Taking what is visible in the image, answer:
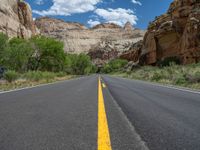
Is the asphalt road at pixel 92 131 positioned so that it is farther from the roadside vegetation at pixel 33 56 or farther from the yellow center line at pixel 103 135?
the roadside vegetation at pixel 33 56

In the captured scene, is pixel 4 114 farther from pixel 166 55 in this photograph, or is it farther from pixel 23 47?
pixel 166 55

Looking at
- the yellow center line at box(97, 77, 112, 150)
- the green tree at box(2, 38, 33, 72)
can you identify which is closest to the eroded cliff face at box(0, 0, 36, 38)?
the green tree at box(2, 38, 33, 72)

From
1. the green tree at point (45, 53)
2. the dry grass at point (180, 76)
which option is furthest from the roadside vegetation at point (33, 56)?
the dry grass at point (180, 76)

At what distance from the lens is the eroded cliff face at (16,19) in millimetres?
65125

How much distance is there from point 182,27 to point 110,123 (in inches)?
1966

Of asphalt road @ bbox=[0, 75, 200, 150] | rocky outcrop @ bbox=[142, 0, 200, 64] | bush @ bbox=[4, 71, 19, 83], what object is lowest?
asphalt road @ bbox=[0, 75, 200, 150]

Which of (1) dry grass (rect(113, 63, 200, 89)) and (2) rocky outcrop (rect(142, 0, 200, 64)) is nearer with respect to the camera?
(1) dry grass (rect(113, 63, 200, 89))

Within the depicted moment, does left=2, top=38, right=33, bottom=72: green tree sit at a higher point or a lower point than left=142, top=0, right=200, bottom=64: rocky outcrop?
lower

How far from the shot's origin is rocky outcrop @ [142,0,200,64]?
40938mm

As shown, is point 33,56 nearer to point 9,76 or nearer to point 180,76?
point 9,76

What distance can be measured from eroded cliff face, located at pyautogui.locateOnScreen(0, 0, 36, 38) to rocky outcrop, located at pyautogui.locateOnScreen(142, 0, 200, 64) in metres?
39.5

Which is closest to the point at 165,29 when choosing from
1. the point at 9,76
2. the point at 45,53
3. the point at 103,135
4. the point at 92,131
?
the point at 45,53

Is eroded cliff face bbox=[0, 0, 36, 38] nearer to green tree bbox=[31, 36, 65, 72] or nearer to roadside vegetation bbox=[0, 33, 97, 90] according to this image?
roadside vegetation bbox=[0, 33, 97, 90]

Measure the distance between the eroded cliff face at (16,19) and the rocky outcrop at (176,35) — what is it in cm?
3954
